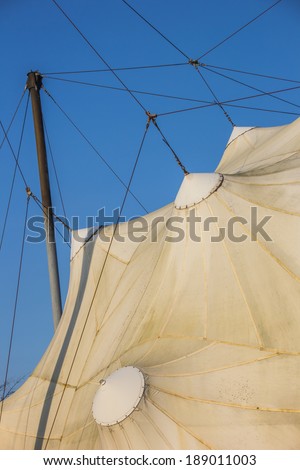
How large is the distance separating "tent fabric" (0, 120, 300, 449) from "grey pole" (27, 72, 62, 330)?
1946 millimetres

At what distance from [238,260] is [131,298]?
3507 mm

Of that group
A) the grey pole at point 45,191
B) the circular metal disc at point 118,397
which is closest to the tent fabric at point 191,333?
the circular metal disc at point 118,397

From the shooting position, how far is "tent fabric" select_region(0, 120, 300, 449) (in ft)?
46.0

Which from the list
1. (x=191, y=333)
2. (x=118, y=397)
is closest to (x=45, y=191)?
(x=191, y=333)

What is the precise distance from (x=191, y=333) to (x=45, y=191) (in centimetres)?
983

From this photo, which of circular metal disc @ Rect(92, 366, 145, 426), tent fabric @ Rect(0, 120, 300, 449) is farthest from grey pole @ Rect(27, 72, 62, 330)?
circular metal disc @ Rect(92, 366, 145, 426)

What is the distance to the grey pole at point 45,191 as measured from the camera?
23.5 metres

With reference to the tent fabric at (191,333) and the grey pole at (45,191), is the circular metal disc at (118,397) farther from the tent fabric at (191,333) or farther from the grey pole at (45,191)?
the grey pole at (45,191)

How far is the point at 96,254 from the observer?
21609 millimetres

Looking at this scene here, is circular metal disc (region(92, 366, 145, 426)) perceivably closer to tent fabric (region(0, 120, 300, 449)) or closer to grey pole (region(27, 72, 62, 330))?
tent fabric (region(0, 120, 300, 449))

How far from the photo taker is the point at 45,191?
24234 millimetres

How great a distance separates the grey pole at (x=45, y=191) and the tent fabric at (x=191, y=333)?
1946mm

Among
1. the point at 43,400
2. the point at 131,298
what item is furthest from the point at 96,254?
the point at 43,400

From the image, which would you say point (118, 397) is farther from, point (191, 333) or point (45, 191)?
point (45, 191)
